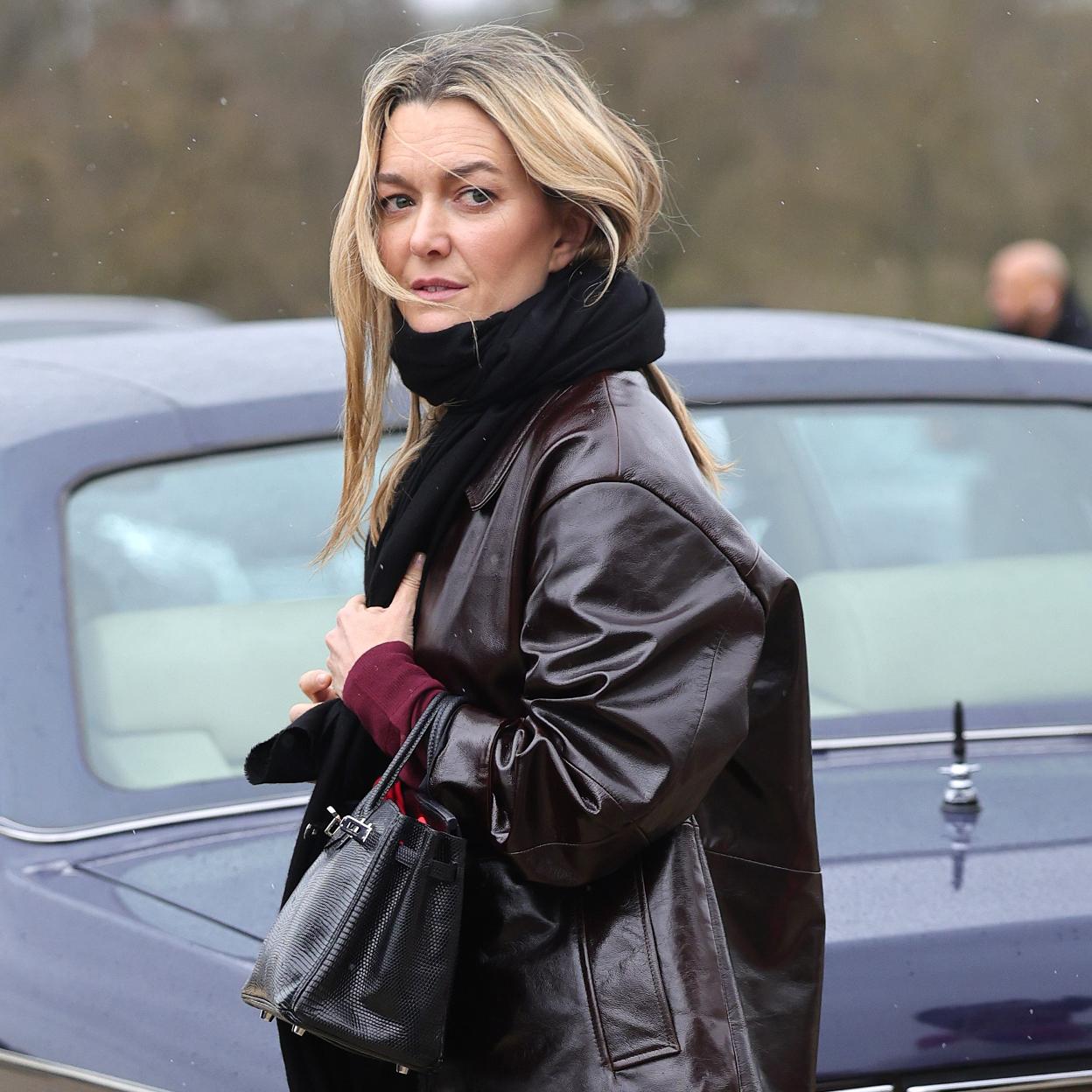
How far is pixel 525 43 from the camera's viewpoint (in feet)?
6.74

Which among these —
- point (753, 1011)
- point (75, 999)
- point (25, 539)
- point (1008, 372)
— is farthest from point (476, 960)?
point (1008, 372)

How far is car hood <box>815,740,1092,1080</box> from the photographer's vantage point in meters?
2.07

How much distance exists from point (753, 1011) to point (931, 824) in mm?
714

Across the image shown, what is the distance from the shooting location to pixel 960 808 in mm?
2523

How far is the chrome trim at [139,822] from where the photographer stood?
2395mm

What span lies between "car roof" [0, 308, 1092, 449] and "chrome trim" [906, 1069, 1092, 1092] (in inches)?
54.6

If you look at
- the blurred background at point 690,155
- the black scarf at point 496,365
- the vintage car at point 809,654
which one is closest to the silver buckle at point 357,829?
the black scarf at point 496,365

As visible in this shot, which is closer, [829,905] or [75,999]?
[75,999]

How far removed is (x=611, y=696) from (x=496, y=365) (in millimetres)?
409

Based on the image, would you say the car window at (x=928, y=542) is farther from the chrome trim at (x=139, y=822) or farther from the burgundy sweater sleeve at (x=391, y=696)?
the burgundy sweater sleeve at (x=391, y=696)

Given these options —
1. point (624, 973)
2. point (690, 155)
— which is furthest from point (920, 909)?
point (690, 155)

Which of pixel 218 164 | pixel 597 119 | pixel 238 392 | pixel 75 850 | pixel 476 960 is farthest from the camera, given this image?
pixel 218 164

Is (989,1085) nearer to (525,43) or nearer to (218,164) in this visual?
(525,43)

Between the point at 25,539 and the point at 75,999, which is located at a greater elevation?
the point at 25,539
